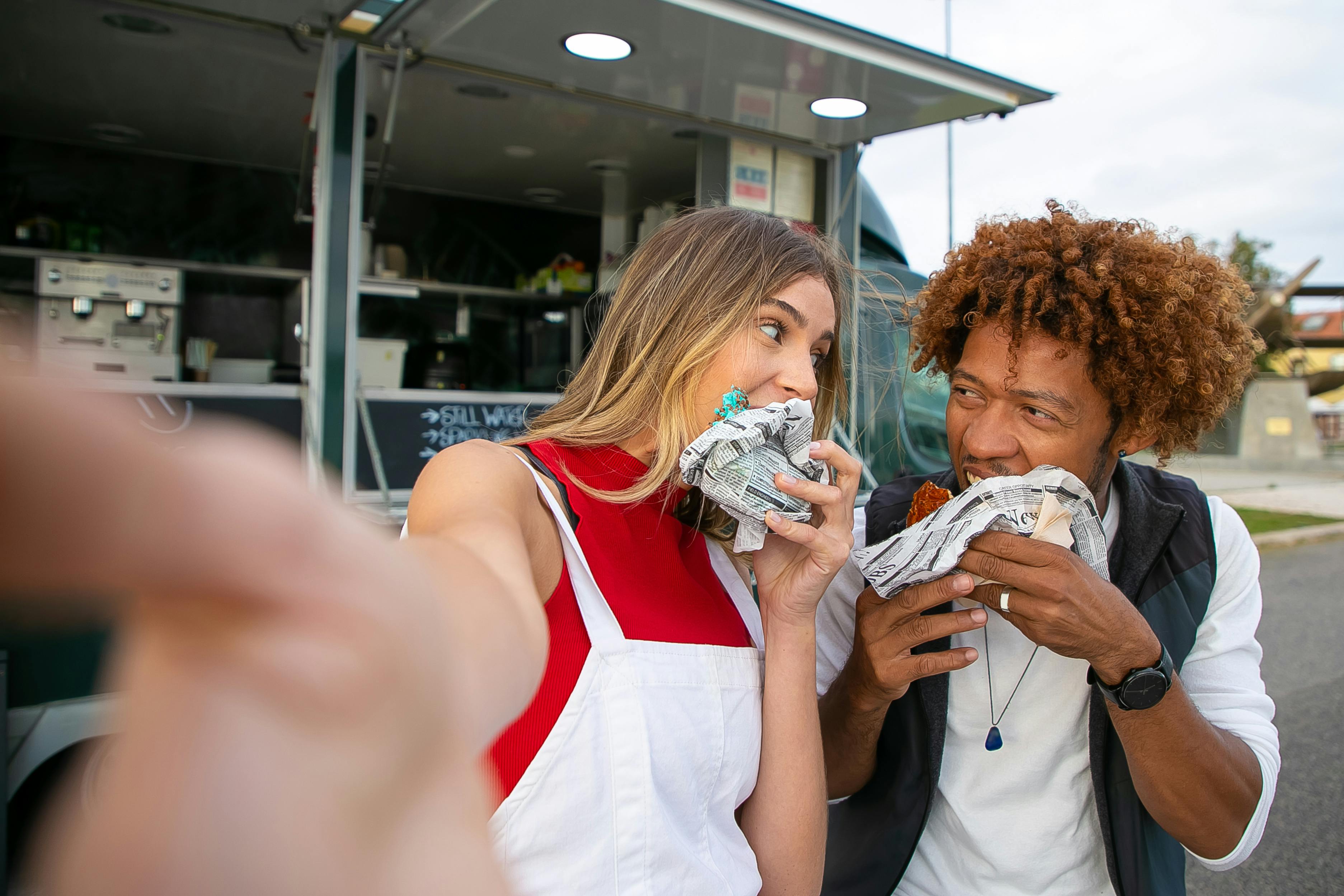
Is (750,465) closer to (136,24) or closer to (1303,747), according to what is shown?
(136,24)

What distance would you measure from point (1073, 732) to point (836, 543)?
0.74m

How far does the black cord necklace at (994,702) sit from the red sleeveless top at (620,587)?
59 centimetres

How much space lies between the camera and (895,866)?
1.75 meters

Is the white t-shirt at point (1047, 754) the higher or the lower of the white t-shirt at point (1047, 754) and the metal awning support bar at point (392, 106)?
the lower

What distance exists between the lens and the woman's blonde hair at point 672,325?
1.58 m

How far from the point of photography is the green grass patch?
10.2 meters

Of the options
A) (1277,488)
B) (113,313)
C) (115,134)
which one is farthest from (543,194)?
(1277,488)

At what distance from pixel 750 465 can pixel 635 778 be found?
0.53 meters

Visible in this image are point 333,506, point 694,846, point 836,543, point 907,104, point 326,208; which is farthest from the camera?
point 907,104

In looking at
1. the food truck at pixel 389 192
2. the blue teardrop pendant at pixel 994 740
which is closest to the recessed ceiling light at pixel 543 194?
the food truck at pixel 389 192

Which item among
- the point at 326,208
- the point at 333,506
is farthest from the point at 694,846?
the point at 326,208

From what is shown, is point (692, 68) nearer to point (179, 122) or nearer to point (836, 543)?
point (836, 543)

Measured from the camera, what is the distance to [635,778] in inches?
48.1

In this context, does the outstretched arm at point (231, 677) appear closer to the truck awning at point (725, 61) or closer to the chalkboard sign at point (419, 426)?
the truck awning at point (725, 61)
